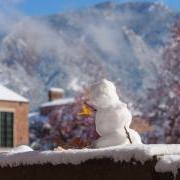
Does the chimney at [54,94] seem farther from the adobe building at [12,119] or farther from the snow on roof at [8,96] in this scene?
the snow on roof at [8,96]

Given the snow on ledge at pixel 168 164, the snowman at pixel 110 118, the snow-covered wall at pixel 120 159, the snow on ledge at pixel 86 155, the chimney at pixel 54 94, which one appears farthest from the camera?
the chimney at pixel 54 94

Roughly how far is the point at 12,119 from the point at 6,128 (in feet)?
2.28

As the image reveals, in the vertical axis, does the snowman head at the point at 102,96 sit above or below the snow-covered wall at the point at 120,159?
above

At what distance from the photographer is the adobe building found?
139 feet

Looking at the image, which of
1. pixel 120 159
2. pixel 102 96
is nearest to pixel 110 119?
pixel 102 96

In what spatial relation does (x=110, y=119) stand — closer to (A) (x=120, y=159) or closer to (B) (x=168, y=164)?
(A) (x=120, y=159)

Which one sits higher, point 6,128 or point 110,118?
point 6,128

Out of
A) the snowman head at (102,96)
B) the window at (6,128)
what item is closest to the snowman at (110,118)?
the snowman head at (102,96)

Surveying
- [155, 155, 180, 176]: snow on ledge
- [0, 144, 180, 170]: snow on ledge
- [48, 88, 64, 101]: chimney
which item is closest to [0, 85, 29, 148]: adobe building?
[48, 88, 64, 101]: chimney

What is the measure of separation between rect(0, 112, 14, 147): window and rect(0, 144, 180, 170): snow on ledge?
108 ft

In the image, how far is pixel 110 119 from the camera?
9.56 metres

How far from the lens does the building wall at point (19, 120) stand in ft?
141

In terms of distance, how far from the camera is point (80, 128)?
47844 millimetres

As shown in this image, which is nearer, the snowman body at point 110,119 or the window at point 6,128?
the snowman body at point 110,119
